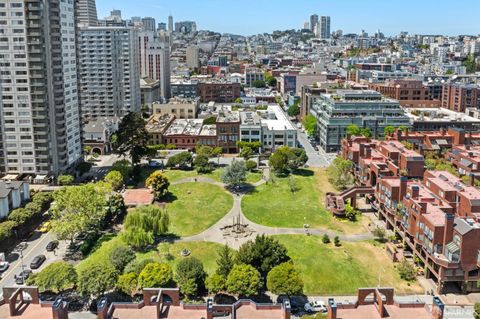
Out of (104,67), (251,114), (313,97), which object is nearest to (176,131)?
(251,114)

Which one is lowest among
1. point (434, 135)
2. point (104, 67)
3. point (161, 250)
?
point (161, 250)

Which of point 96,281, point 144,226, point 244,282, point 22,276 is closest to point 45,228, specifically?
point 22,276

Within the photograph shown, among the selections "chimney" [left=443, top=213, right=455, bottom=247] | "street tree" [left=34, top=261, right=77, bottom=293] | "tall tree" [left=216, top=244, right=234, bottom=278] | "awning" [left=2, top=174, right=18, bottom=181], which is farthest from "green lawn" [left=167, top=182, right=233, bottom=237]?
"chimney" [left=443, top=213, right=455, bottom=247]

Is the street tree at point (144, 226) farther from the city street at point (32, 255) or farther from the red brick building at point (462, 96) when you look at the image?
the red brick building at point (462, 96)

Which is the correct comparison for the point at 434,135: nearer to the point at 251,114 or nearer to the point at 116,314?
the point at 251,114

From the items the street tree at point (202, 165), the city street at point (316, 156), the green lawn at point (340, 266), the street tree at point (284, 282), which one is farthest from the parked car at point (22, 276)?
the city street at point (316, 156)
